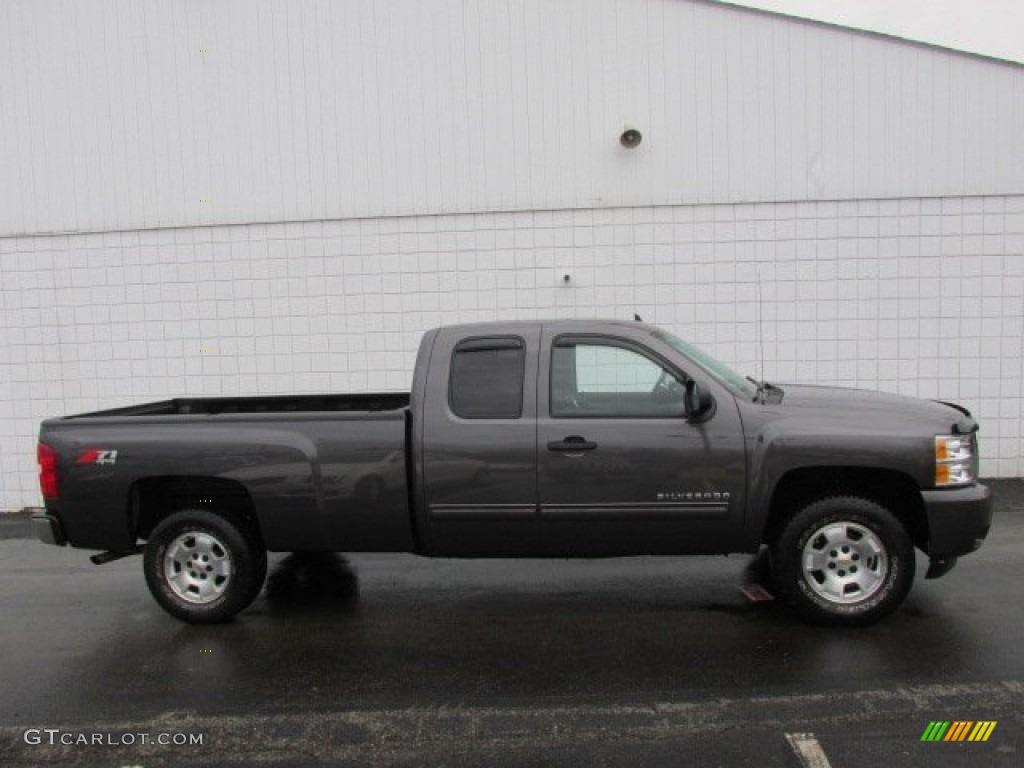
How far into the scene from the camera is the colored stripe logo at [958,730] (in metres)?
3.33

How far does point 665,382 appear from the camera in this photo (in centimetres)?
483

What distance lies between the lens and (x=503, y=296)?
892cm

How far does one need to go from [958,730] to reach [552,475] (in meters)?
2.28

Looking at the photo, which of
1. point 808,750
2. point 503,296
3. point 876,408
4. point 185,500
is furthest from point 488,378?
point 503,296

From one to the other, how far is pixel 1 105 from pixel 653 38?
748cm

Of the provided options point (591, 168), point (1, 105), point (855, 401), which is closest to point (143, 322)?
point (1, 105)

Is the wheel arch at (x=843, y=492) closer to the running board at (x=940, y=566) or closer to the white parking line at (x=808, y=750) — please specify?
the running board at (x=940, y=566)

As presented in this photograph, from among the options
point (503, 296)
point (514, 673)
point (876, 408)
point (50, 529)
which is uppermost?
point (503, 296)

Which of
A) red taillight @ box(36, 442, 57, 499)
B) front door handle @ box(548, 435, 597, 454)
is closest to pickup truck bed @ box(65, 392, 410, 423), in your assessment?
red taillight @ box(36, 442, 57, 499)

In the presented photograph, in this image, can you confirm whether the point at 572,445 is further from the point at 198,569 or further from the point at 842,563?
the point at 198,569

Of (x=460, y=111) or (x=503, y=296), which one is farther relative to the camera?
(x=503, y=296)

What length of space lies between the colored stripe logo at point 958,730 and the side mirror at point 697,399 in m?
1.84

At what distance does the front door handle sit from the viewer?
4.57m

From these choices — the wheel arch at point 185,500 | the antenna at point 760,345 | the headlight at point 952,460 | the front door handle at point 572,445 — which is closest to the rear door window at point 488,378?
the front door handle at point 572,445
